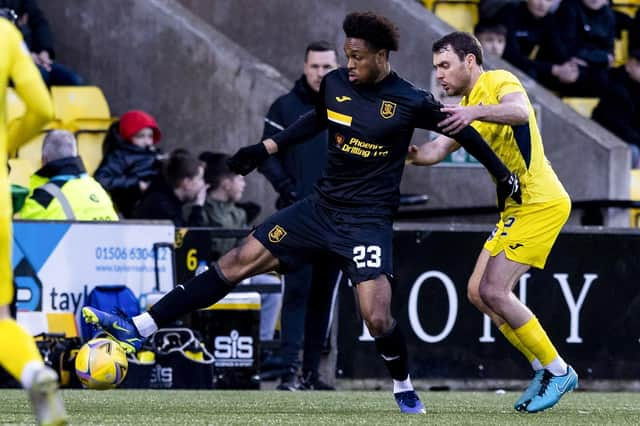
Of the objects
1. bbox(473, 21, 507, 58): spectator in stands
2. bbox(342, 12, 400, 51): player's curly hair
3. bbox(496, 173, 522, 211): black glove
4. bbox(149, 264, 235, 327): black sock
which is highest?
bbox(342, 12, 400, 51): player's curly hair

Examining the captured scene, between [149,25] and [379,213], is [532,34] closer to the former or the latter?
[149,25]

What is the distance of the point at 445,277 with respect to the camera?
12.0m

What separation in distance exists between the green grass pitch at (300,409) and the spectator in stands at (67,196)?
1.55 metres

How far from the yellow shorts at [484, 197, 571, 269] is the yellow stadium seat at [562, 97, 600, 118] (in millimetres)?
6890

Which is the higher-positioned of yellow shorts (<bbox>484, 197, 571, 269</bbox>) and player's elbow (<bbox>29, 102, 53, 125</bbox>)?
player's elbow (<bbox>29, 102, 53, 125</bbox>)

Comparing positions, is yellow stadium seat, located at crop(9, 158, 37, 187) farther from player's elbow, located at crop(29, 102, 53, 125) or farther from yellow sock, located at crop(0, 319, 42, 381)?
yellow sock, located at crop(0, 319, 42, 381)

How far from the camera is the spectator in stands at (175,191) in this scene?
12547 mm

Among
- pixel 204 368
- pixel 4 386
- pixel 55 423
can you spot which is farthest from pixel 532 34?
pixel 55 423

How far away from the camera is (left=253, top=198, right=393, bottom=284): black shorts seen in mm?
8430

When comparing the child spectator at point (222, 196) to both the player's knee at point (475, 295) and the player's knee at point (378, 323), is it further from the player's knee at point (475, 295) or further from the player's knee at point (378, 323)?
the player's knee at point (378, 323)

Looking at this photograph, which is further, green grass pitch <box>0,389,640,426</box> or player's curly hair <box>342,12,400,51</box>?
player's curly hair <box>342,12,400,51</box>

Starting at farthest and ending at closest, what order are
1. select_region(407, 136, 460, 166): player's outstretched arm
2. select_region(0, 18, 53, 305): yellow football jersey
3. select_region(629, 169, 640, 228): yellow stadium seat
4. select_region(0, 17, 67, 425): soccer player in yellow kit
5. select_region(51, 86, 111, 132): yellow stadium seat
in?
select_region(629, 169, 640, 228): yellow stadium seat, select_region(51, 86, 111, 132): yellow stadium seat, select_region(407, 136, 460, 166): player's outstretched arm, select_region(0, 18, 53, 305): yellow football jersey, select_region(0, 17, 67, 425): soccer player in yellow kit

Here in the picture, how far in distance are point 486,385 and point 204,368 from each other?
2.25 meters

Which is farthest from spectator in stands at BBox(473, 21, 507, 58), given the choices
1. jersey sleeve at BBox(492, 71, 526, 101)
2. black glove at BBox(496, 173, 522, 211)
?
black glove at BBox(496, 173, 522, 211)
